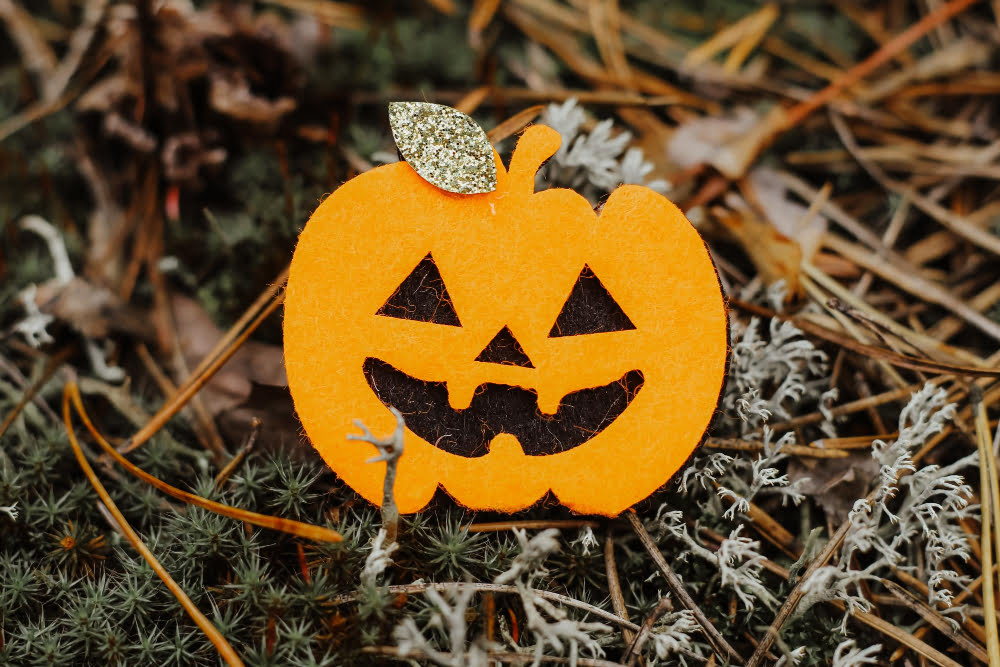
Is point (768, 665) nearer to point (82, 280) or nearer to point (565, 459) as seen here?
point (565, 459)

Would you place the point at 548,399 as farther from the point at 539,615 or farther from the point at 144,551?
the point at 144,551

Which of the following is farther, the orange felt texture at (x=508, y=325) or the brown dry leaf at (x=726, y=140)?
the brown dry leaf at (x=726, y=140)

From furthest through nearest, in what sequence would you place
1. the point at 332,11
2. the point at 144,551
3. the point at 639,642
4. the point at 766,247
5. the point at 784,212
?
the point at 332,11
the point at 784,212
the point at 766,247
the point at 144,551
the point at 639,642

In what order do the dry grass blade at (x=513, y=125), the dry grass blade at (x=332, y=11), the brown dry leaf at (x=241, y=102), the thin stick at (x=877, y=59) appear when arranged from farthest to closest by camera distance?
the dry grass blade at (x=332, y=11), the thin stick at (x=877, y=59), the brown dry leaf at (x=241, y=102), the dry grass blade at (x=513, y=125)

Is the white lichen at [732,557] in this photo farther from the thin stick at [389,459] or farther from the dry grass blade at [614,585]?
the thin stick at [389,459]

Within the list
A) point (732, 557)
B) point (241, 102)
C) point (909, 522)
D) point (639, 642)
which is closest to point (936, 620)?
point (909, 522)

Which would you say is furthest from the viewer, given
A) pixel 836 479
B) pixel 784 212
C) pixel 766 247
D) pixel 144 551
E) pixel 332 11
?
pixel 332 11

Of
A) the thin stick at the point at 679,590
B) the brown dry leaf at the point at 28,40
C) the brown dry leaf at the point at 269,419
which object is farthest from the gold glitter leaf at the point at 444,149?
the brown dry leaf at the point at 28,40
